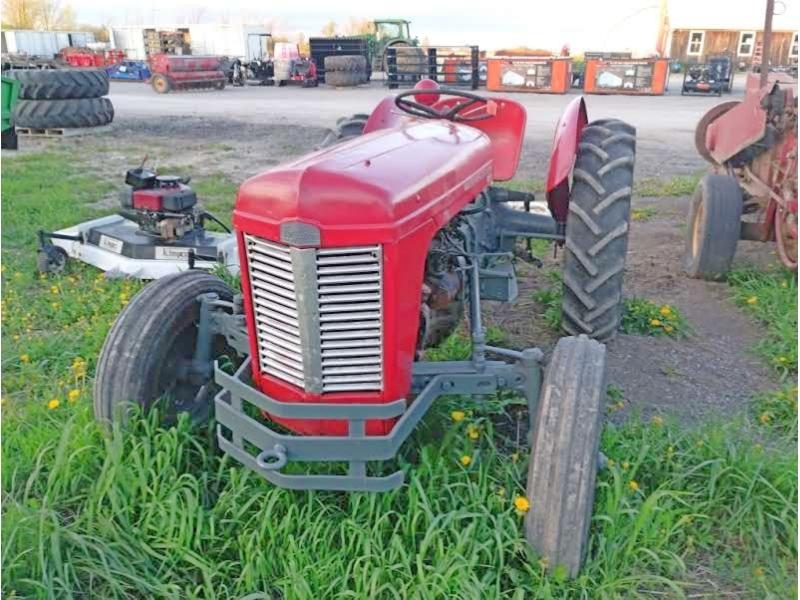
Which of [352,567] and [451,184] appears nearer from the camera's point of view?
[352,567]

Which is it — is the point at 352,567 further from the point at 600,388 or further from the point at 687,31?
the point at 687,31

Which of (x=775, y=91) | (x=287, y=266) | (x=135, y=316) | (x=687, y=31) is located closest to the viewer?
(x=287, y=266)

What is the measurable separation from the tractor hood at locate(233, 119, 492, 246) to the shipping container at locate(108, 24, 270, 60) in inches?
1185

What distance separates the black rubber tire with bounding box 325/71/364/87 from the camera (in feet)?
81.0

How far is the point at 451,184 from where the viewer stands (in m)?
2.70

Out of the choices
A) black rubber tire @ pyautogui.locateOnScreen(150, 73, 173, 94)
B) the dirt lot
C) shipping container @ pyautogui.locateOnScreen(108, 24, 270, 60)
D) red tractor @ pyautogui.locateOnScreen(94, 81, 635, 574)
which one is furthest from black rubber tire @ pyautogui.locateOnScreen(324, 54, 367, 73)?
red tractor @ pyautogui.locateOnScreen(94, 81, 635, 574)

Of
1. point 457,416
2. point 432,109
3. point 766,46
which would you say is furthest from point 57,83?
point 457,416

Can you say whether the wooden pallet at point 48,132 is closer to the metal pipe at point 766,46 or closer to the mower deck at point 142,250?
the mower deck at point 142,250

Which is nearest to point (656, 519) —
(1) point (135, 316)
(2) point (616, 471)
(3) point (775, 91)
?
(2) point (616, 471)

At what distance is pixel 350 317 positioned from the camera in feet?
7.47

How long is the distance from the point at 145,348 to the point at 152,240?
2.28 m

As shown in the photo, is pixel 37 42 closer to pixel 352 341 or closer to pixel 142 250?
pixel 142 250

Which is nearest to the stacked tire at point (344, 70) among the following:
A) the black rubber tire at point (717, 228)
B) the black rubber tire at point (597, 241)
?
the black rubber tire at point (717, 228)

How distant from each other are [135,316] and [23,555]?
898 millimetres
